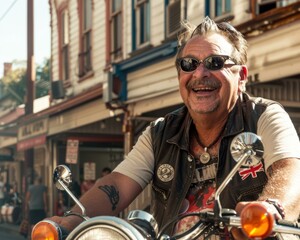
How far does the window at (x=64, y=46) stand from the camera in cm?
2345

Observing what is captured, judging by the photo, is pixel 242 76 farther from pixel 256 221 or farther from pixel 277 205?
pixel 256 221

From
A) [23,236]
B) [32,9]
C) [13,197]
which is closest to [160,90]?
[23,236]

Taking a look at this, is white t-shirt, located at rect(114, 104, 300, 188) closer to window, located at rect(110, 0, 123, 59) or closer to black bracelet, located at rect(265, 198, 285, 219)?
black bracelet, located at rect(265, 198, 285, 219)

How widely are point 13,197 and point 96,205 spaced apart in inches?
1028

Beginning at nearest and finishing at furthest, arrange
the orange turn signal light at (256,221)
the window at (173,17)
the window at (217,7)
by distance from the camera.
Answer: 1. the orange turn signal light at (256,221)
2. the window at (217,7)
3. the window at (173,17)

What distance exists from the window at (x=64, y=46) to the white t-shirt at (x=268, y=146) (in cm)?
2001

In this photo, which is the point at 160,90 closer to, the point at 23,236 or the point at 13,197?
the point at 23,236

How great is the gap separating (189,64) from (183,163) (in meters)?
0.43

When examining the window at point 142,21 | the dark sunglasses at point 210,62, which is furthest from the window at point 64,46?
the dark sunglasses at point 210,62

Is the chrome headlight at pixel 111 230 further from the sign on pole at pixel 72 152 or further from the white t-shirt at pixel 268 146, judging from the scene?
the sign on pole at pixel 72 152

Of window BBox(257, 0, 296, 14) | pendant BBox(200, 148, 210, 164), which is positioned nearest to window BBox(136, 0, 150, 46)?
window BBox(257, 0, 296, 14)

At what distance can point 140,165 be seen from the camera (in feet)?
11.1

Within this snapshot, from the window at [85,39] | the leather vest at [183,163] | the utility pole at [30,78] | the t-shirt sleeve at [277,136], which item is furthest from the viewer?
the utility pole at [30,78]

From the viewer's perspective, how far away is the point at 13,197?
2884 cm
